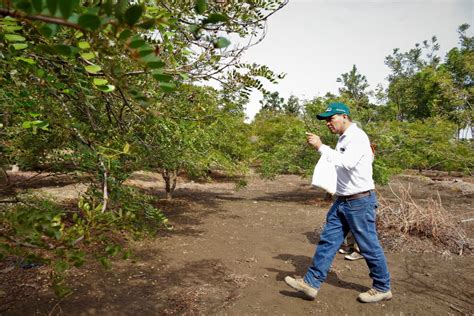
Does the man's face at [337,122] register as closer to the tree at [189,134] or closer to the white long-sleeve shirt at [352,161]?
the white long-sleeve shirt at [352,161]

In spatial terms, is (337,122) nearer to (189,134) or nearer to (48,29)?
(189,134)

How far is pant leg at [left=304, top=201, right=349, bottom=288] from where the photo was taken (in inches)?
134

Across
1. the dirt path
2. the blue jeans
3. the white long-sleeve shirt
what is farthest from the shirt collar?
the dirt path

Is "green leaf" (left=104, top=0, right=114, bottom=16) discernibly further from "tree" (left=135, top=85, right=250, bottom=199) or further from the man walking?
the man walking

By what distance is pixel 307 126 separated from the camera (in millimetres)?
10383

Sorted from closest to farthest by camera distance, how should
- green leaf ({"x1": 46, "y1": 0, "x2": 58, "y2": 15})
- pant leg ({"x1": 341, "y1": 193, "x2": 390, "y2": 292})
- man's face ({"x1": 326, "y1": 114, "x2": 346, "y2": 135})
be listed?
green leaf ({"x1": 46, "y1": 0, "x2": 58, "y2": 15}) < pant leg ({"x1": 341, "y1": 193, "x2": 390, "y2": 292}) < man's face ({"x1": 326, "y1": 114, "x2": 346, "y2": 135})

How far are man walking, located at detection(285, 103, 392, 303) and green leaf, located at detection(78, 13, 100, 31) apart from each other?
2.79m

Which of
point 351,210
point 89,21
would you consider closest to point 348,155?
point 351,210

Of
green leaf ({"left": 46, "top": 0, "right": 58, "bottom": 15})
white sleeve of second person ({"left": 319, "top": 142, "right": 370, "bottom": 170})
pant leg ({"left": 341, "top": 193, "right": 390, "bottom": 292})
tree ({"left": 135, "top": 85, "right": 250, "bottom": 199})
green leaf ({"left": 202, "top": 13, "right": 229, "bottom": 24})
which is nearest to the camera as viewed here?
green leaf ({"left": 46, "top": 0, "right": 58, "bottom": 15})

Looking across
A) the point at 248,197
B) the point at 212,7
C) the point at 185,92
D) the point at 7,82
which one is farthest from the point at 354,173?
the point at 248,197

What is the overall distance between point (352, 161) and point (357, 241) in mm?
860

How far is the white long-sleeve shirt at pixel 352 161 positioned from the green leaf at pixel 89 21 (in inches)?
113

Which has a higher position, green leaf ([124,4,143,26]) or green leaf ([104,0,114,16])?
green leaf ([104,0,114,16])

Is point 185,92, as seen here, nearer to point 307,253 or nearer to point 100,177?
point 100,177
